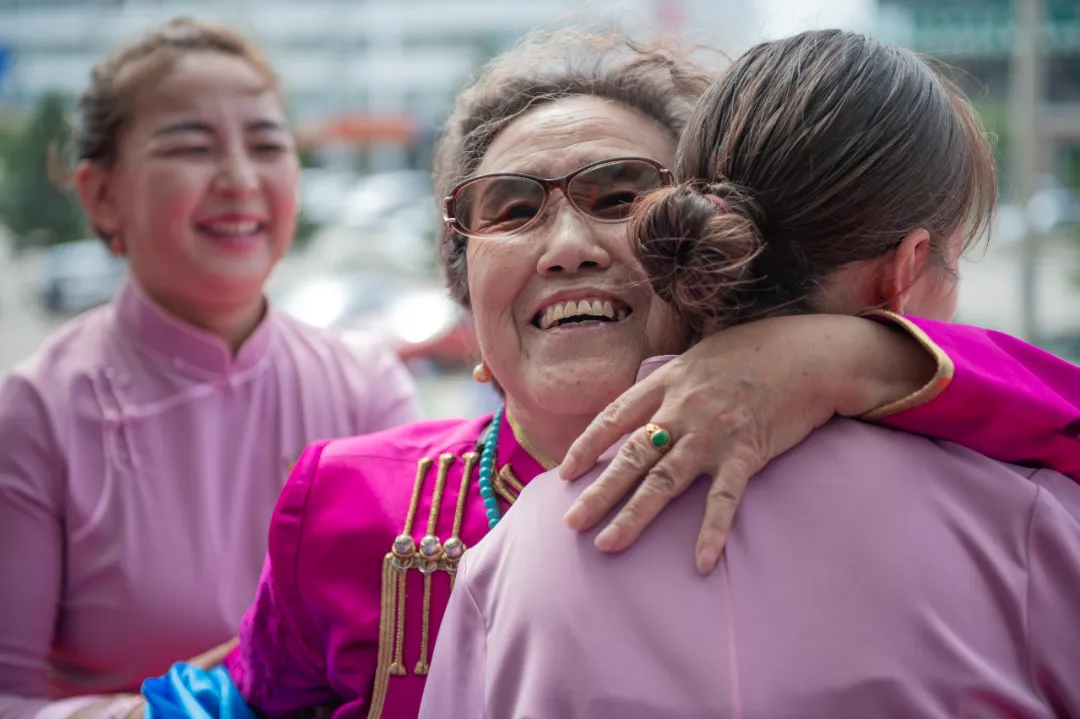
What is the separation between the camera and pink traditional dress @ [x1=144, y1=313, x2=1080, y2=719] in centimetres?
143

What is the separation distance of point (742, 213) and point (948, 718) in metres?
0.50

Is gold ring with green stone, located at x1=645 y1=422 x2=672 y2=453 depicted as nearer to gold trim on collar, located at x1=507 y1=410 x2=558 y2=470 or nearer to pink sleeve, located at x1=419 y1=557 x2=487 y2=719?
pink sleeve, located at x1=419 y1=557 x2=487 y2=719

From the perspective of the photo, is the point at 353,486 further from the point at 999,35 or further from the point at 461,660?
the point at 999,35

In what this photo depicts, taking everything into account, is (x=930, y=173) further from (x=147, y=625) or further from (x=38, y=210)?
(x=38, y=210)

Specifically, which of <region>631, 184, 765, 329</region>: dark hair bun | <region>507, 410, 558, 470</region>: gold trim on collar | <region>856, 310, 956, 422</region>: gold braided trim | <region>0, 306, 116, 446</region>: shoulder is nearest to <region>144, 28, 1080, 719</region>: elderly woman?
<region>507, 410, 558, 470</region>: gold trim on collar

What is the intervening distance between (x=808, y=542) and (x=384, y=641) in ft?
2.21

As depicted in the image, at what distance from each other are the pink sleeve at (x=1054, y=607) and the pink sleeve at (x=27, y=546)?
155 cm

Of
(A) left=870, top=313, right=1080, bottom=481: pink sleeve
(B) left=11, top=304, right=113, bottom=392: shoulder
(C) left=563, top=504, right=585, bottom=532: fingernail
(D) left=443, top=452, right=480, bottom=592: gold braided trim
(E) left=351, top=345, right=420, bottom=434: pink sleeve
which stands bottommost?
(E) left=351, top=345, right=420, bottom=434: pink sleeve

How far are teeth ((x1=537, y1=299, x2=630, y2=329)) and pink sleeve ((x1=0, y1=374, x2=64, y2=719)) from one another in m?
1.13

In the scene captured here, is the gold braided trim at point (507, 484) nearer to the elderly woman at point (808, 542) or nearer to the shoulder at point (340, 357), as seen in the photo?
the elderly woman at point (808, 542)

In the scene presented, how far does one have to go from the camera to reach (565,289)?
1381 millimetres

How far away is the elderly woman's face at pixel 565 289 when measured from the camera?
1.34m

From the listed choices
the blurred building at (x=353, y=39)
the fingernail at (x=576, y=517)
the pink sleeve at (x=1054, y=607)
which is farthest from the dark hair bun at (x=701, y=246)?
the blurred building at (x=353, y=39)

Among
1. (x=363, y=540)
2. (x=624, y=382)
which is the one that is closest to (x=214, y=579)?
(x=363, y=540)
